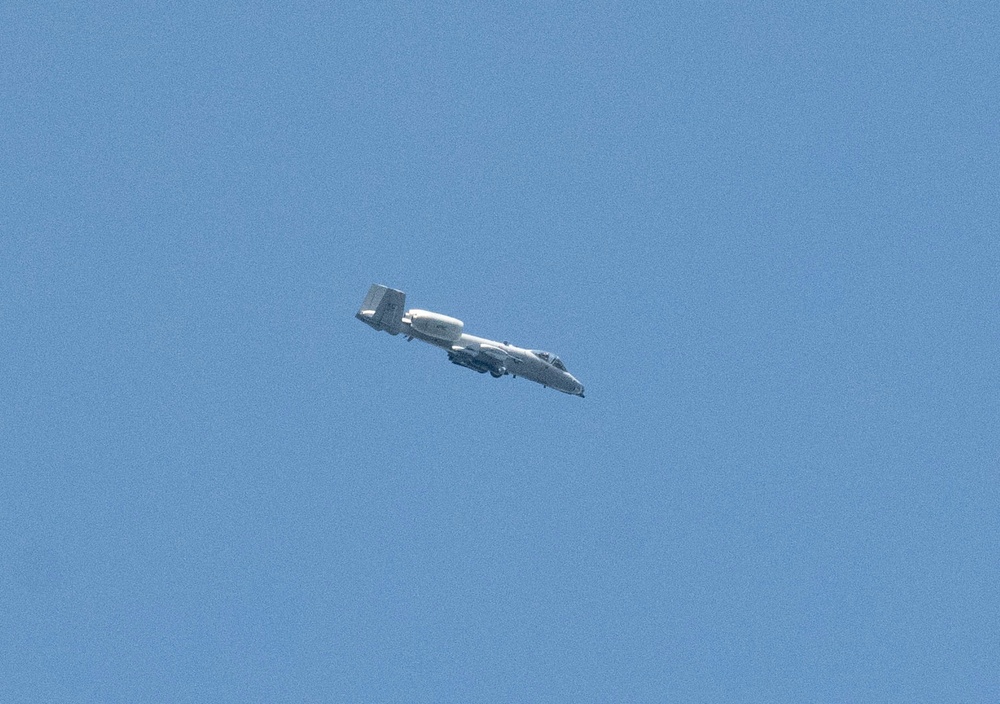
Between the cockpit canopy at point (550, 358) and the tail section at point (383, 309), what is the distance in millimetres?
18019

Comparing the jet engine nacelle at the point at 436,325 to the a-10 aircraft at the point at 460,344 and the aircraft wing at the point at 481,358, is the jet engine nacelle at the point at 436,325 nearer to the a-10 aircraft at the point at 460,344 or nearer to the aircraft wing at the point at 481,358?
the a-10 aircraft at the point at 460,344

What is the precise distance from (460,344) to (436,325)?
457 centimetres

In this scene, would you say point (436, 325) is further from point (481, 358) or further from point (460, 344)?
point (481, 358)

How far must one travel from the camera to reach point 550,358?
179750 mm

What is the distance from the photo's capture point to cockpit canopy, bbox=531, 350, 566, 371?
179 m

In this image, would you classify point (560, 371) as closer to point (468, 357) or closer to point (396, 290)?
point (468, 357)

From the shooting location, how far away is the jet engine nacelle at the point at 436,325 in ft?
550

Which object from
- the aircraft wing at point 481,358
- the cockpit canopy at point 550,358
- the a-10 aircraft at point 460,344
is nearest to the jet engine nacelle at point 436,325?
the a-10 aircraft at point 460,344

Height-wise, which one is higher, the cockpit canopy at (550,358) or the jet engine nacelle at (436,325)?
the cockpit canopy at (550,358)

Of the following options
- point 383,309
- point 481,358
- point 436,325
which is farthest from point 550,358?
point 383,309

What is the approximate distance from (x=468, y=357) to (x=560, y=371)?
1250 cm

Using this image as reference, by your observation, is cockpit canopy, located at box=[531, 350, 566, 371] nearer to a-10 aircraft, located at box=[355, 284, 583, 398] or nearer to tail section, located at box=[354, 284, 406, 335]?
a-10 aircraft, located at box=[355, 284, 583, 398]

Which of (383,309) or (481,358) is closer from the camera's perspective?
(383,309)

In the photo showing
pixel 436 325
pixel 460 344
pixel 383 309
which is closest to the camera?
pixel 383 309
